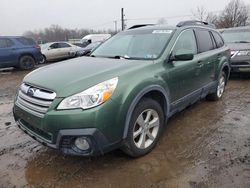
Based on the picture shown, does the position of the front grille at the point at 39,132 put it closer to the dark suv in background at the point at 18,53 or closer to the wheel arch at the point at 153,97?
the wheel arch at the point at 153,97

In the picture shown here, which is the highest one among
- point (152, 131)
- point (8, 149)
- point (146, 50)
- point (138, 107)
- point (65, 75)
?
point (146, 50)

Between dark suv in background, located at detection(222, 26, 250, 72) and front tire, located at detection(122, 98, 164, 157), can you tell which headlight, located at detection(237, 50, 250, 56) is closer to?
dark suv in background, located at detection(222, 26, 250, 72)

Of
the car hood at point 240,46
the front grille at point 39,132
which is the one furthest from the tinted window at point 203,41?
the car hood at point 240,46

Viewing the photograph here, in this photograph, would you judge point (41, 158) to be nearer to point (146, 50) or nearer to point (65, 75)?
point (65, 75)

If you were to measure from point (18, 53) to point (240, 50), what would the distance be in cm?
968

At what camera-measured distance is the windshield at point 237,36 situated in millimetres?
8531

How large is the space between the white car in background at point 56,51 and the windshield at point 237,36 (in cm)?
1009

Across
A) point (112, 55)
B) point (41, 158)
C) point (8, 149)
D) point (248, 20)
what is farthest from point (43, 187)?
point (248, 20)

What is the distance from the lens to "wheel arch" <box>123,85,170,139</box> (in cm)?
271

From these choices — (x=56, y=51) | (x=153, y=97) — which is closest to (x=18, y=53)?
(x=56, y=51)

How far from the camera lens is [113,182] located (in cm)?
264

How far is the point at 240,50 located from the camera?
301 inches

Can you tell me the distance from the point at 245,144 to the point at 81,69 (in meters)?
2.49

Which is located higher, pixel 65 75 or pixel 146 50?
pixel 146 50
